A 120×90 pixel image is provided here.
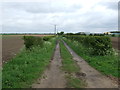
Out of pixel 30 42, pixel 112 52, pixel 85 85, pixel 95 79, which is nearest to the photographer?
pixel 85 85

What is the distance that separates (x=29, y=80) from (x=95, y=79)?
2799 millimetres

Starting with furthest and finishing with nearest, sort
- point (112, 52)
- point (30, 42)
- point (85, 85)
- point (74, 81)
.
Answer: point (30, 42)
point (112, 52)
point (74, 81)
point (85, 85)

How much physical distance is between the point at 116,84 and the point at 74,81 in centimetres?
163

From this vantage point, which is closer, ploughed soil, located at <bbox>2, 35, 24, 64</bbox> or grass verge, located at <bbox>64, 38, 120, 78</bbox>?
grass verge, located at <bbox>64, 38, 120, 78</bbox>

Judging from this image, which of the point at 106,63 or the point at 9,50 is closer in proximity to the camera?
the point at 106,63

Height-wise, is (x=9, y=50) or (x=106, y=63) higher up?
(x=9, y=50)

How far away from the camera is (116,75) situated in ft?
30.1

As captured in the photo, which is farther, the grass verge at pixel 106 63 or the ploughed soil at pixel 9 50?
the ploughed soil at pixel 9 50

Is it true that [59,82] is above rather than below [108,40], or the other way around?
below

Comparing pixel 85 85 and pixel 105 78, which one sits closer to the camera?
pixel 85 85

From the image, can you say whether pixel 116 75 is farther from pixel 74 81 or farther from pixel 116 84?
pixel 74 81

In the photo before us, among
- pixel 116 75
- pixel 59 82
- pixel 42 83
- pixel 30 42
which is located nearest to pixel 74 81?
pixel 59 82

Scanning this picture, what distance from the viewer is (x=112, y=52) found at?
17766mm

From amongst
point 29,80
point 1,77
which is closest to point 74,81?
point 29,80
